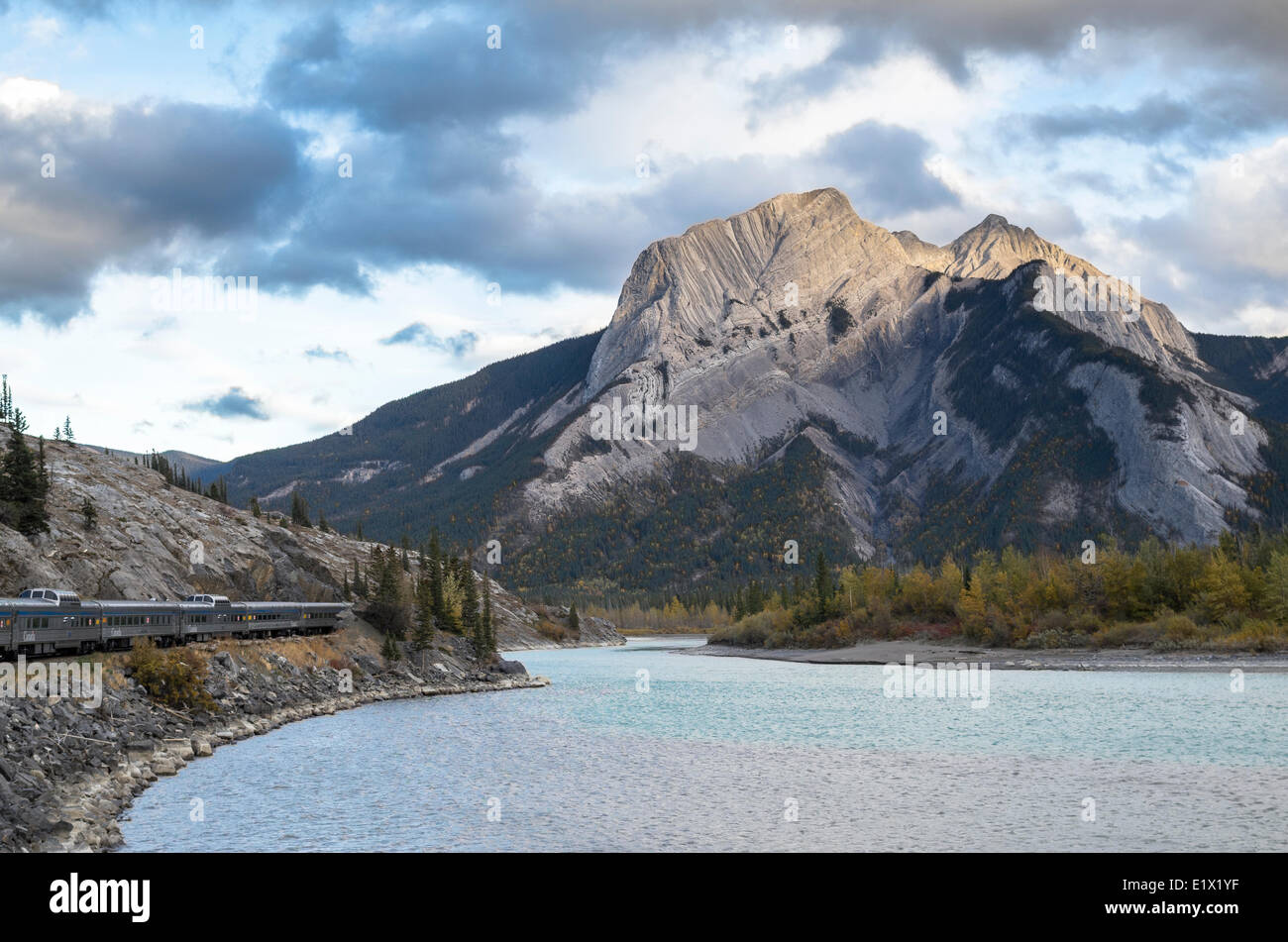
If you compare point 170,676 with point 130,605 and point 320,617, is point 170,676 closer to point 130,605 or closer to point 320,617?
point 130,605

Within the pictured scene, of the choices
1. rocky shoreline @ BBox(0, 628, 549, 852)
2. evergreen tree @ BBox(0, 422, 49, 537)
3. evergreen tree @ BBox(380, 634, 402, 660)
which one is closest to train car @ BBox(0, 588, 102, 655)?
rocky shoreline @ BBox(0, 628, 549, 852)

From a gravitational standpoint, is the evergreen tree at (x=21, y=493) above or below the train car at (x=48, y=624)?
above

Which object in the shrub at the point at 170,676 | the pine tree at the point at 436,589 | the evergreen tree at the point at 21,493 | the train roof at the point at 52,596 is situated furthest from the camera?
the pine tree at the point at 436,589

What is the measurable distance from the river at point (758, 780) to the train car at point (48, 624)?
992 centimetres

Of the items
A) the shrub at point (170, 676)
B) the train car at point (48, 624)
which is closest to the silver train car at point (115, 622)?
the train car at point (48, 624)

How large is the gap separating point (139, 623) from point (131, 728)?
16.4 meters

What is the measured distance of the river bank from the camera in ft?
364

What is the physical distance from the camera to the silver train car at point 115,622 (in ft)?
166

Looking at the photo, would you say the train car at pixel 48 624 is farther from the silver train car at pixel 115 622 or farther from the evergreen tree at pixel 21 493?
the evergreen tree at pixel 21 493

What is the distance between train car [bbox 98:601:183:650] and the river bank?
9071 cm

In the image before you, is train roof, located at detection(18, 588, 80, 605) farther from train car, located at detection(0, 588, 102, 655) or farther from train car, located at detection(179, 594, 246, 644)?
train car, located at detection(179, 594, 246, 644)
